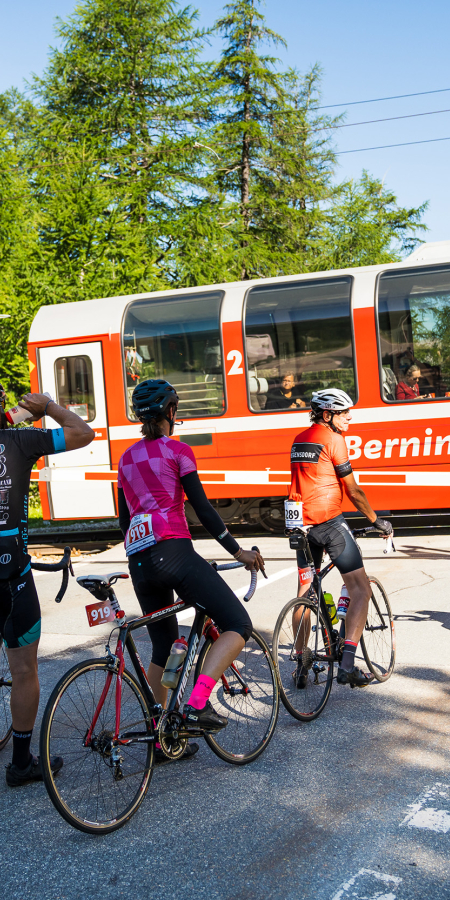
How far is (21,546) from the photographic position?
3688mm

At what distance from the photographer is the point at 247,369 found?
1121cm

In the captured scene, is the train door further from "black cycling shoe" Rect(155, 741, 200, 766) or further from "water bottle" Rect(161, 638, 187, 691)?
"water bottle" Rect(161, 638, 187, 691)

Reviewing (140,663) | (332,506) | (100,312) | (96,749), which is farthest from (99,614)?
(100,312)

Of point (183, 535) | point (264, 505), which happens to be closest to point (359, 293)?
point (264, 505)

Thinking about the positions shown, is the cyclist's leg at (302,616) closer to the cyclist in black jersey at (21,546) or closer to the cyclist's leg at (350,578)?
the cyclist's leg at (350,578)

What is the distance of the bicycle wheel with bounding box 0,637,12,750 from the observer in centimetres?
405

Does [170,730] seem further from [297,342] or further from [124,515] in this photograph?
[297,342]

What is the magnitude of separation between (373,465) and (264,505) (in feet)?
6.06

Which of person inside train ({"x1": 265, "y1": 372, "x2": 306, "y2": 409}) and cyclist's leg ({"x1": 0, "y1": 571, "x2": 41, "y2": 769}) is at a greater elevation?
person inside train ({"x1": 265, "y1": 372, "x2": 306, "y2": 409})

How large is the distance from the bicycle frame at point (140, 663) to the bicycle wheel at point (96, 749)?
18 mm

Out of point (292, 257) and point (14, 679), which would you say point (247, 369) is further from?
point (292, 257)

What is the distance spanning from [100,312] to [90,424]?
5.36ft

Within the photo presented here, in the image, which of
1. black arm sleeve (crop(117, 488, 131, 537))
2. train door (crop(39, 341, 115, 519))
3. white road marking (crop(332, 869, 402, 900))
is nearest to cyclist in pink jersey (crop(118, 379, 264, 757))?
black arm sleeve (crop(117, 488, 131, 537))

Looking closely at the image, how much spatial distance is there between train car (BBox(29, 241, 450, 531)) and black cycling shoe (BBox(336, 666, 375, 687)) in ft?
20.1
